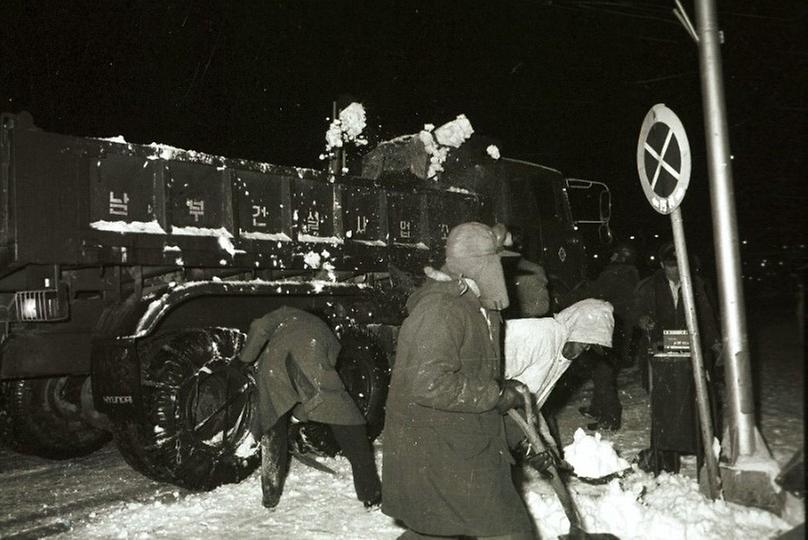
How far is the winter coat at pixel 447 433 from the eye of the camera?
287 cm

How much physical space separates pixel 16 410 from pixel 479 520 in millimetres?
5356

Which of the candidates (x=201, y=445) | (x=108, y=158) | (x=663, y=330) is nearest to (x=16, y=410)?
(x=201, y=445)

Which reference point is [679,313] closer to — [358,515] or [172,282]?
[358,515]

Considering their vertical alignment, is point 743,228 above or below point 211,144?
below

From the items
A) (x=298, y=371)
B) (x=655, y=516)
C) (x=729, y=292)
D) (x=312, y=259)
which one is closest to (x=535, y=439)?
(x=655, y=516)

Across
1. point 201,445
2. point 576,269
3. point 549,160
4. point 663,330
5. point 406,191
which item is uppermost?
point 549,160

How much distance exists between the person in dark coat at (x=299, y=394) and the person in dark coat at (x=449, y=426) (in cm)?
203

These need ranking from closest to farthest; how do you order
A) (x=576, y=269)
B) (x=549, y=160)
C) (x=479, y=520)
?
(x=479, y=520) → (x=576, y=269) → (x=549, y=160)

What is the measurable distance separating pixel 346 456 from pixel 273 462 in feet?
1.85

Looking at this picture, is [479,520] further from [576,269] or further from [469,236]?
[576,269]

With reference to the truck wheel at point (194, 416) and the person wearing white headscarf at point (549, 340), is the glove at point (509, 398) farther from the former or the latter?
the truck wheel at point (194, 416)

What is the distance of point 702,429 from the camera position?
4.81 m

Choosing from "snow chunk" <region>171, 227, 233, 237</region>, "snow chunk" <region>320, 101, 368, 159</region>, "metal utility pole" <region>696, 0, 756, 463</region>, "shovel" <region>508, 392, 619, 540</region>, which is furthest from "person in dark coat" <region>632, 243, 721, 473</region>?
"snow chunk" <region>320, 101, 368, 159</region>

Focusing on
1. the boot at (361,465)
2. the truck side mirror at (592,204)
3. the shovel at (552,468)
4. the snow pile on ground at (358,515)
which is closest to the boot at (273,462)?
the snow pile on ground at (358,515)
